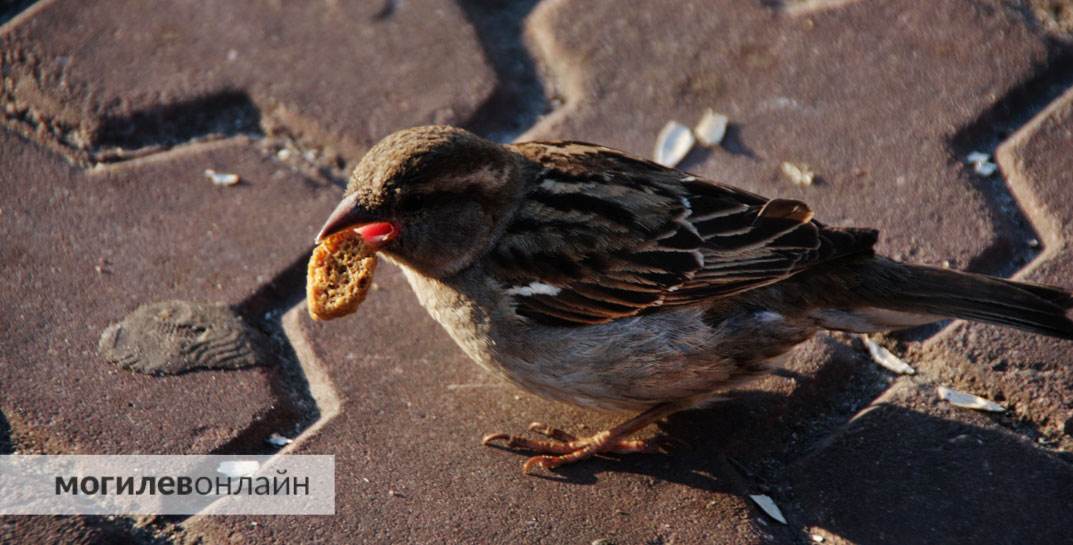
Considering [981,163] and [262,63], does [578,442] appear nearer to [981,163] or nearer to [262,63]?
[981,163]

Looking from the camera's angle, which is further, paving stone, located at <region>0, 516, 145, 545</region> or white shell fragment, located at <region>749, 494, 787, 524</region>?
white shell fragment, located at <region>749, 494, 787, 524</region>

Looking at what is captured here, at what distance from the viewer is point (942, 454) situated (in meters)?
2.82

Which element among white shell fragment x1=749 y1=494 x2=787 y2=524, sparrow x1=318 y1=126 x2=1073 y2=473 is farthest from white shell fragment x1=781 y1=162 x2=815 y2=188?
white shell fragment x1=749 y1=494 x2=787 y2=524

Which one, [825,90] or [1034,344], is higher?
[825,90]

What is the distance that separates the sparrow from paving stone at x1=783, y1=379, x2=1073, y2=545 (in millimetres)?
267

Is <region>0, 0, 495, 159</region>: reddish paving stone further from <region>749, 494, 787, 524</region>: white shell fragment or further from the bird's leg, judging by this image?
<region>749, 494, 787, 524</region>: white shell fragment

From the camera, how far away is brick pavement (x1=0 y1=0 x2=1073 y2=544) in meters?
2.73

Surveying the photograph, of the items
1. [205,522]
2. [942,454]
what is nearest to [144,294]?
[205,522]

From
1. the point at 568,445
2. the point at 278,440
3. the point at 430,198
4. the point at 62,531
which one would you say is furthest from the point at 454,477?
the point at 62,531

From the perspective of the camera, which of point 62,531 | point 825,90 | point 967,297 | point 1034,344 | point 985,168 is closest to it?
point 62,531

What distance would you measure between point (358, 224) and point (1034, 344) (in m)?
1.78

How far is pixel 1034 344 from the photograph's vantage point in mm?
3064

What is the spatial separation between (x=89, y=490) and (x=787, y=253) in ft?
5.60

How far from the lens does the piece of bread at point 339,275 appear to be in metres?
2.83
